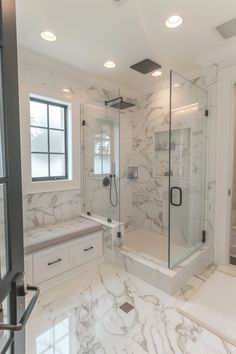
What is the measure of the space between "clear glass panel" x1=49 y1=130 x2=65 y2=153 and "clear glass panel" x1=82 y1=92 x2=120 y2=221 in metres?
0.33

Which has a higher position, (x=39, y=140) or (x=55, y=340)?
(x=39, y=140)

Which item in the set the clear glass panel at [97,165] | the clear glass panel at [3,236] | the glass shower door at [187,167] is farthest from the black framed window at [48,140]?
the clear glass panel at [3,236]

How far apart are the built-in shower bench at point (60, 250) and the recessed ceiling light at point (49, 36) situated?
214 centimetres

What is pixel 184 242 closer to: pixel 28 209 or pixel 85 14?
pixel 28 209

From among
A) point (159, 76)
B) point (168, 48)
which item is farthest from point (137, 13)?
point (159, 76)

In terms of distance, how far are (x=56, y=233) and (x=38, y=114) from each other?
1577mm

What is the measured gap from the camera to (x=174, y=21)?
190 cm

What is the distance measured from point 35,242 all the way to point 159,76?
2.88 meters

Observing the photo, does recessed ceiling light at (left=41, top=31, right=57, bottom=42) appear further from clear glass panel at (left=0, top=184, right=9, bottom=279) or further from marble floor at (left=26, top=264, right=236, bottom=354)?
marble floor at (left=26, top=264, right=236, bottom=354)

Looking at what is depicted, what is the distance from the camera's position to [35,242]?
2117mm

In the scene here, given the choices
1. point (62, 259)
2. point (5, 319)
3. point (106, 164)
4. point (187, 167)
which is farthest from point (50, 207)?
point (5, 319)

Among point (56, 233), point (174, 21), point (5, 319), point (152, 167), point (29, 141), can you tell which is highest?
point (174, 21)

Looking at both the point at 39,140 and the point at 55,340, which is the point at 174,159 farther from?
the point at 55,340

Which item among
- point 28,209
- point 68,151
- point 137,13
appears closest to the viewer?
point 137,13
